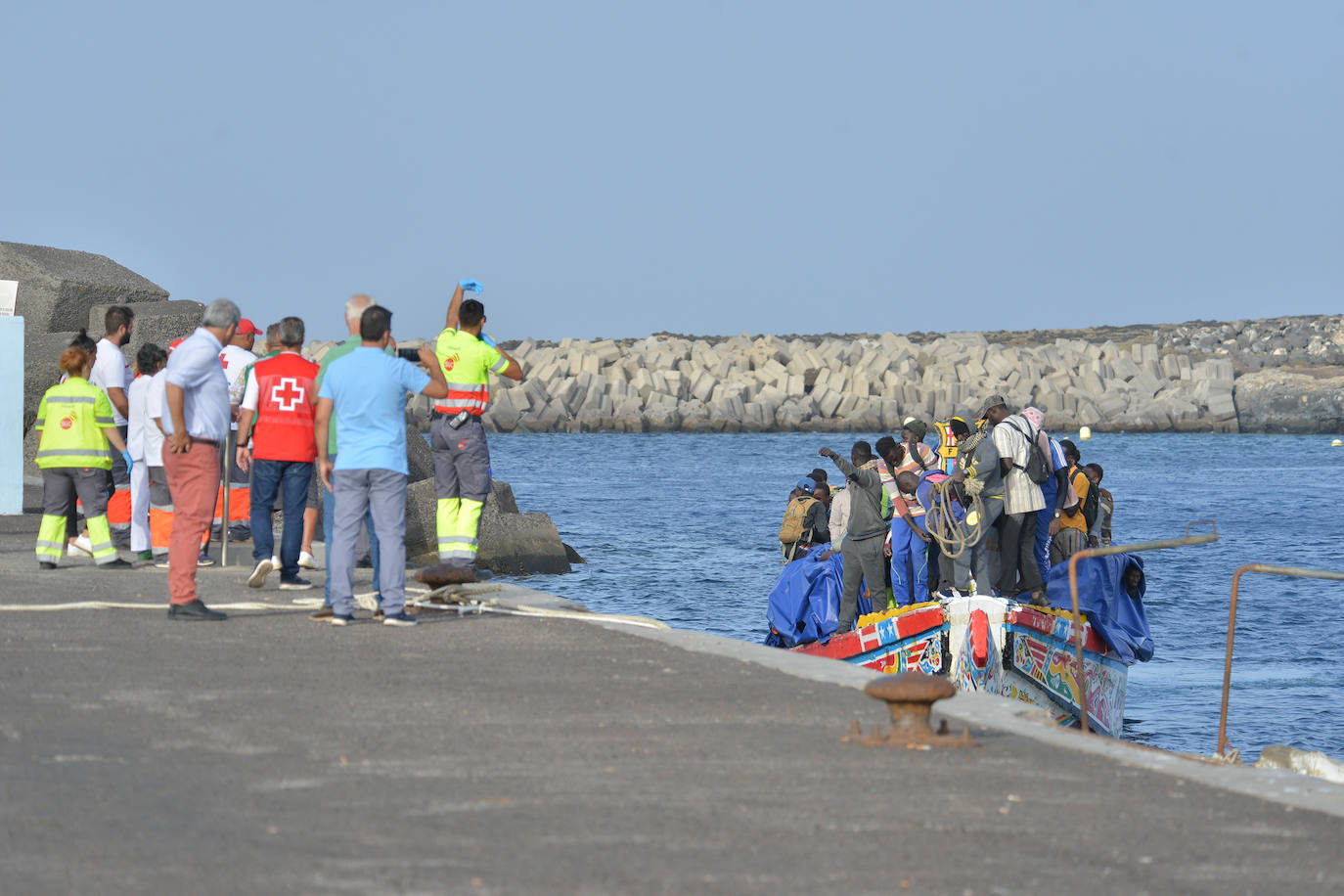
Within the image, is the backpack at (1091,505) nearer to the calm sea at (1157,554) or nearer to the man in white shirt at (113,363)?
the calm sea at (1157,554)

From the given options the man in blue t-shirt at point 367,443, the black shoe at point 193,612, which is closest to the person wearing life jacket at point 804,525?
the man in blue t-shirt at point 367,443

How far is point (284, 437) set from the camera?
10.8 metres

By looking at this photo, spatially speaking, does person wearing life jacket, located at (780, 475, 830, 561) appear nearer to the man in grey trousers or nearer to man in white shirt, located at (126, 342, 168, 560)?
the man in grey trousers

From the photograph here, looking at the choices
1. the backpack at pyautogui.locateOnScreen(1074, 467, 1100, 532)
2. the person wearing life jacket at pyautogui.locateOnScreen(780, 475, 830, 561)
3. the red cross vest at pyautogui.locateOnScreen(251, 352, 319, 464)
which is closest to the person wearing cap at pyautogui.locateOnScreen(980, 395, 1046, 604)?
the backpack at pyautogui.locateOnScreen(1074, 467, 1100, 532)

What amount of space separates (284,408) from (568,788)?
232 inches

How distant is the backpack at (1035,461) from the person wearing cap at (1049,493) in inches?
1.3

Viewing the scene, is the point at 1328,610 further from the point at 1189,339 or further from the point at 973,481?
the point at 1189,339

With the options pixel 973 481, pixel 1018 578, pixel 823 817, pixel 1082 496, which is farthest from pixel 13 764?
pixel 1082 496

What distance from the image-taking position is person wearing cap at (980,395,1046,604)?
1344 centimetres

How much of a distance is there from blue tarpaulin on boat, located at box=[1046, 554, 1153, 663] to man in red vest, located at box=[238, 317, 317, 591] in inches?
263

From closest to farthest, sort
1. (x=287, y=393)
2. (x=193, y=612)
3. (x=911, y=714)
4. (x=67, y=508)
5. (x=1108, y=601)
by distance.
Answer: (x=911, y=714)
(x=193, y=612)
(x=287, y=393)
(x=67, y=508)
(x=1108, y=601)

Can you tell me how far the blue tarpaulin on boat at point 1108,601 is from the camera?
14453 millimetres

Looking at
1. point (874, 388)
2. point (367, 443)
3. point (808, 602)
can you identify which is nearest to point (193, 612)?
point (367, 443)

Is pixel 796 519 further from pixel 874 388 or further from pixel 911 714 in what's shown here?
pixel 874 388
